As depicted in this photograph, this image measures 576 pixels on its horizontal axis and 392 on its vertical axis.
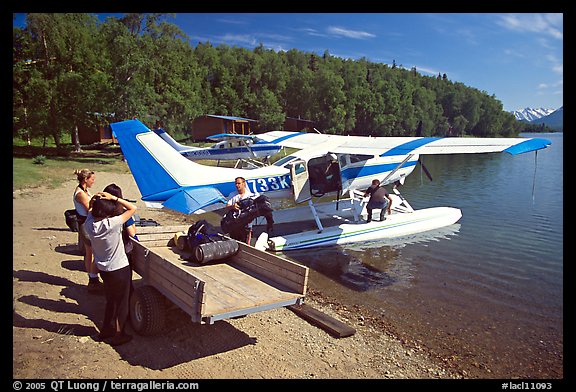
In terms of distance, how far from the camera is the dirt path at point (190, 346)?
13.7 ft

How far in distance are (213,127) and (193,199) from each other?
4172 centimetres

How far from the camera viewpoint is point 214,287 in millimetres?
4668

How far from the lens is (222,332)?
5.15 meters

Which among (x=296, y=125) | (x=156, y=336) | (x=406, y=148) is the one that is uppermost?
(x=296, y=125)

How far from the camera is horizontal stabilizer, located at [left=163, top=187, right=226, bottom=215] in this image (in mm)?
8250

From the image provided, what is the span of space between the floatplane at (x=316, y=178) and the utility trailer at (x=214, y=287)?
312 centimetres

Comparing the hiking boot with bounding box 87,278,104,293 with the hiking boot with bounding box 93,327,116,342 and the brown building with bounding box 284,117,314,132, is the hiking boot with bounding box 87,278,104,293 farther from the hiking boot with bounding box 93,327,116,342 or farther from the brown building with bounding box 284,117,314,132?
the brown building with bounding box 284,117,314,132

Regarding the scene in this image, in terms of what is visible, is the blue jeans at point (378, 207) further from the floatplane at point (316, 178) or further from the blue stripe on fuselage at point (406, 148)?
the blue stripe on fuselage at point (406, 148)

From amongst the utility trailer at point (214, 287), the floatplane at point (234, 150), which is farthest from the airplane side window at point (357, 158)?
the floatplane at point (234, 150)

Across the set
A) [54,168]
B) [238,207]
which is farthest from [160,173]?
[54,168]

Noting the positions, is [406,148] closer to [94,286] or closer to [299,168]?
[299,168]
